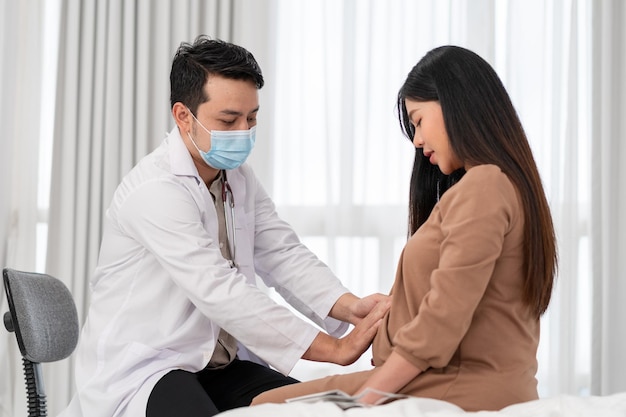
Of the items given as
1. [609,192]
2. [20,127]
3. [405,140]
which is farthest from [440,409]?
[20,127]

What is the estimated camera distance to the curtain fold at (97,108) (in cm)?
343

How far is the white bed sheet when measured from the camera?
123 centimetres

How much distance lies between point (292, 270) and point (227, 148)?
0.38 m

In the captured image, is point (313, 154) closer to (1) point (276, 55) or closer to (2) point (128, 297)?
(1) point (276, 55)

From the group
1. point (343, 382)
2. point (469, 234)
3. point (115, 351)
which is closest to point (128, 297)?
point (115, 351)

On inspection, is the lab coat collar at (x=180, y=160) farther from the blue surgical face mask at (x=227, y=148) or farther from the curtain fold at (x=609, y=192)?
the curtain fold at (x=609, y=192)

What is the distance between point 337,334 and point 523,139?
790 mm

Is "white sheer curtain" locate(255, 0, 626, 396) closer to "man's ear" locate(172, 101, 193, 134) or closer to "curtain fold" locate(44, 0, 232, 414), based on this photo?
"curtain fold" locate(44, 0, 232, 414)

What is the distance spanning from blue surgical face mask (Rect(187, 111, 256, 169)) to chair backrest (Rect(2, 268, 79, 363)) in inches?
18.5

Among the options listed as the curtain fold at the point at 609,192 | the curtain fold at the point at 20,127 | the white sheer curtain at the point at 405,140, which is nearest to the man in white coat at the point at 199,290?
the white sheer curtain at the point at 405,140

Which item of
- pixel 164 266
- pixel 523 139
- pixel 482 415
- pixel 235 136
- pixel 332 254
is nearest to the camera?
pixel 482 415

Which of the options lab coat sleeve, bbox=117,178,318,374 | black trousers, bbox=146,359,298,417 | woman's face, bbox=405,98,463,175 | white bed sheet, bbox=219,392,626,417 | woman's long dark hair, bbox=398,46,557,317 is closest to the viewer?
white bed sheet, bbox=219,392,626,417

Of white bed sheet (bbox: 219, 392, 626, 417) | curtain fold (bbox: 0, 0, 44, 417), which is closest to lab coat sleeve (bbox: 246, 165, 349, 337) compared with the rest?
white bed sheet (bbox: 219, 392, 626, 417)

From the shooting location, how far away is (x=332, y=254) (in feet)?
11.5
